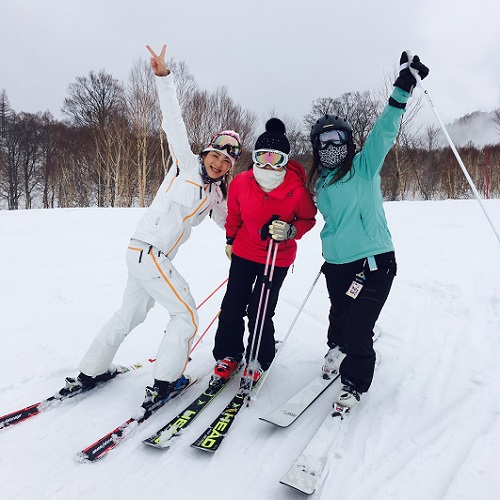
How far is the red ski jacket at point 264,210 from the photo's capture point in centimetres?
289

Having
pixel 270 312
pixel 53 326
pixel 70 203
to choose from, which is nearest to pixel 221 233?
pixel 53 326

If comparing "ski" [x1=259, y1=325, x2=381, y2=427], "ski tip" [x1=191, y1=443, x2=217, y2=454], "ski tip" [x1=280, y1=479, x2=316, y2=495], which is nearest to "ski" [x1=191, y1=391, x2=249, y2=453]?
"ski tip" [x1=191, y1=443, x2=217, y2=454]

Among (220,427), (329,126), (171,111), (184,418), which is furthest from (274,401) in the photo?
(171,111)

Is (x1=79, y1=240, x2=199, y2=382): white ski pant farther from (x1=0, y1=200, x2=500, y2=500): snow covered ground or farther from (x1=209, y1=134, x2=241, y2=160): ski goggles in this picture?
(x1=209, y1=134, x2=241, y2=160): ski goggles

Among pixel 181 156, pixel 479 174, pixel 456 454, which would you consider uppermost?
pixel 479 174

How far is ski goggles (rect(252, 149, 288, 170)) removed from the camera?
9.09ft

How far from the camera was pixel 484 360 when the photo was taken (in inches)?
135

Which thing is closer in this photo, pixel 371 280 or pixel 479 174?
pixel 371 280

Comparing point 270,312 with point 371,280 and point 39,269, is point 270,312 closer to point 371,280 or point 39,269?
point 371,280

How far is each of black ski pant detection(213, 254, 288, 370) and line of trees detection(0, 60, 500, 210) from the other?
70.7 ft

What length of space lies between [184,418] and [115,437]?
0.46 metres

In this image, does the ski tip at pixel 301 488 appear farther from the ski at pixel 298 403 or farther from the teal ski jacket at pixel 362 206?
the teal ski jacket at pixel 362 206

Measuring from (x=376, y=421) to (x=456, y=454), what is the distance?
519mm

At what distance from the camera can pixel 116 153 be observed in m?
26.1
